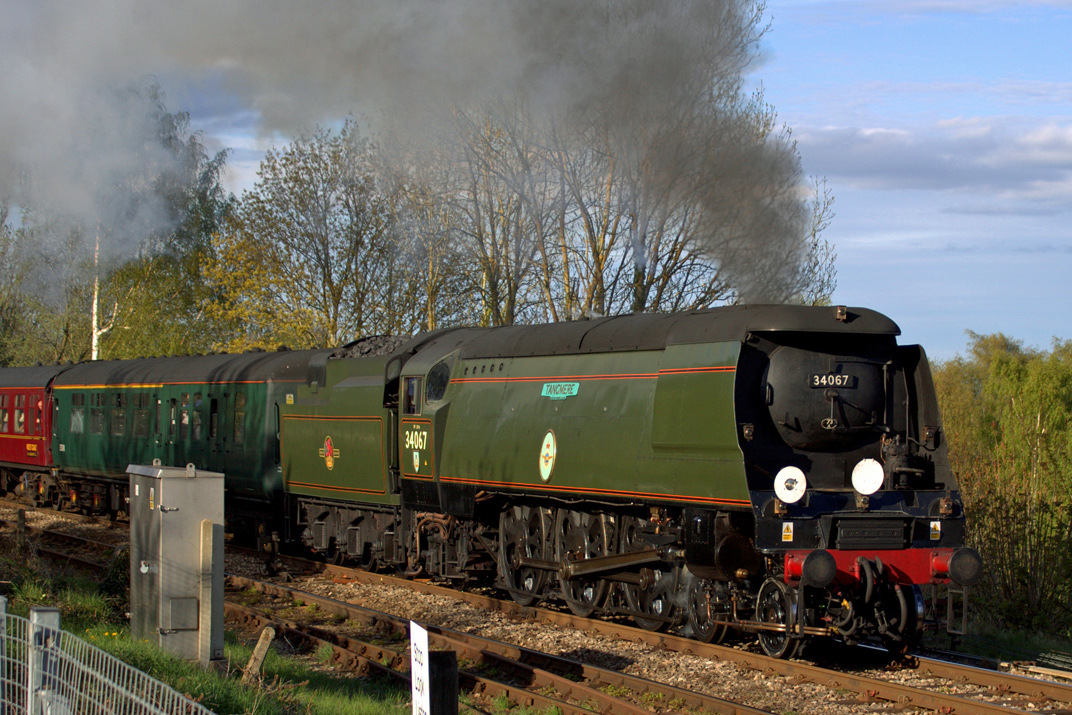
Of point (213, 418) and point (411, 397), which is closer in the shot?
point (411, 397)

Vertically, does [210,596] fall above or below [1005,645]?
above

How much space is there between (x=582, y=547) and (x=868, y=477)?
3423 millimetres

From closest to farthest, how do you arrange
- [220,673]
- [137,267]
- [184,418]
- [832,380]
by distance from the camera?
[220,673] → [832,380] → [184,418] → [137,267]

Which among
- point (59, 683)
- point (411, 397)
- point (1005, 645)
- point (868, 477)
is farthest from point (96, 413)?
point (59, 683)

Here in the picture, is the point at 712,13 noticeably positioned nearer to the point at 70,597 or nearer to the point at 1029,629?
the point at 1029,629

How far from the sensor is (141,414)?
2056cm

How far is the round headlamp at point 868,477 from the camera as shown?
362 inches

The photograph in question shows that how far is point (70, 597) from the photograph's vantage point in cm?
1087

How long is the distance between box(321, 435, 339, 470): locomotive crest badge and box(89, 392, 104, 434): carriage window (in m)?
8.13

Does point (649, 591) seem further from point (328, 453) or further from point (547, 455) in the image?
point (328, 453)

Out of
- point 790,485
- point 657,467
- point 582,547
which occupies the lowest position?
point 582,547

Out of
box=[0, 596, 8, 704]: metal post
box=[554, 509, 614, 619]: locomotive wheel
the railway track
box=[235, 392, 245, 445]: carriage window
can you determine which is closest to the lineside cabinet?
the railway track

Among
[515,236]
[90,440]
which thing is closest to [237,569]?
[90,440]

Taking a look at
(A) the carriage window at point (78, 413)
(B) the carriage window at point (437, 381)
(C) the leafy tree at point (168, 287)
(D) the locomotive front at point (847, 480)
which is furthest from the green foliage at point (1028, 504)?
(C) the leafy tree at point (168, 287)
